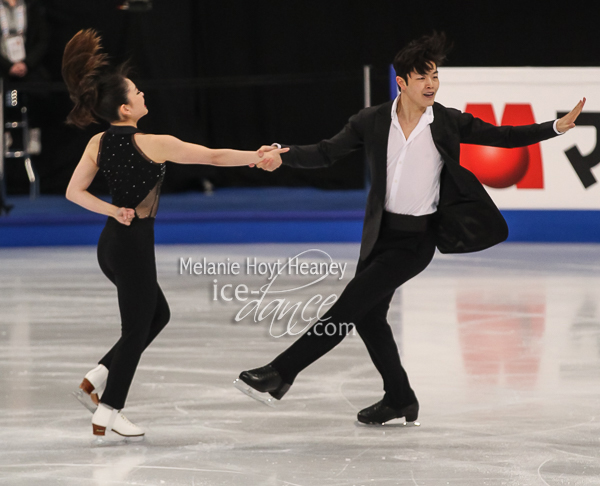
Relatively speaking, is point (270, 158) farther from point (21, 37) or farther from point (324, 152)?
point (21, 37)

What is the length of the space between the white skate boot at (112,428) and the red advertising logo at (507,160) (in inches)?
209

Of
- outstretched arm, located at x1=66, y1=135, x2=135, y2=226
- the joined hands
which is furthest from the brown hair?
the joined hands

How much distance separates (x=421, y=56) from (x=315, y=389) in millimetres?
1563

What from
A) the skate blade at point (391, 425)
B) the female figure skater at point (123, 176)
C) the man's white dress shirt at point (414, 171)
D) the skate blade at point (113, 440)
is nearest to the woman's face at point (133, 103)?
the female figure skater at point (123, 176)

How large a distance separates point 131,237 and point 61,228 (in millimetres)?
5801

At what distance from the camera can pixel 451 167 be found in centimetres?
349

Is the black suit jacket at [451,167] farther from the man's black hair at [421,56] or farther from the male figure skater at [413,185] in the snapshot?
the man's black hair at [421,56]

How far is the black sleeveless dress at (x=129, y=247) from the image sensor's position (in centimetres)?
341

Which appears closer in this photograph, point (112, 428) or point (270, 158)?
point (112, 428)

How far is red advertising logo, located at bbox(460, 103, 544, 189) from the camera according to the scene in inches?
325

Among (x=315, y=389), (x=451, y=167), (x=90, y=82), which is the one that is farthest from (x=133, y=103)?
(x=315, y=389)

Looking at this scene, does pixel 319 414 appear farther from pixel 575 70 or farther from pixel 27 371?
pixel 575 70

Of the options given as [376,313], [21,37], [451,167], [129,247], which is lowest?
[376,313]

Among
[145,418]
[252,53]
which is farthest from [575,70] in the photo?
[145,418]
